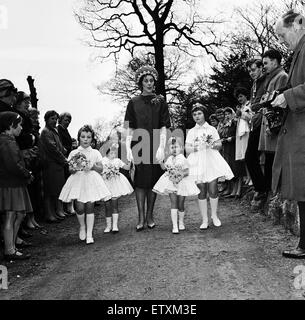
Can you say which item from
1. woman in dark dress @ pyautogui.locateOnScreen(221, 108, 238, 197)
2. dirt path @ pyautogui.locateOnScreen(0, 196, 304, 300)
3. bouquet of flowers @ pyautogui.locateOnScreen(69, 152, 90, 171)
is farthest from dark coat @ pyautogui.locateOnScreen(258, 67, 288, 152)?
woman in dark dress @ pyautogui.locateOnScreen(221, 108, 238, 197)

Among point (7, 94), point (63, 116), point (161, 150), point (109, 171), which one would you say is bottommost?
point (109, 171)

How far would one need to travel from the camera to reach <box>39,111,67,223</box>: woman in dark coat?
8.69m

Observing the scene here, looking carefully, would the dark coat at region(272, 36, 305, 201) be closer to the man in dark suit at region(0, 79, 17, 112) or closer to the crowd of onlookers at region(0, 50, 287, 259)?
the crowd of onlookers at region(0, 50, 287, 259)

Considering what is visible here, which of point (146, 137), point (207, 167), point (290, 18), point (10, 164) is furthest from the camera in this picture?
point (146, 137)

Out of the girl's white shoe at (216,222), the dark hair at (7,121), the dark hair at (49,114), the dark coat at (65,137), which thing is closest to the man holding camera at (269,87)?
the girl's white shoe at (216,222)

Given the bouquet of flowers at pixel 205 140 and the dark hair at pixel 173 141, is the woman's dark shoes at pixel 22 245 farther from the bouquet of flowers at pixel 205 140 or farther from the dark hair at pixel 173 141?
the bouquet of flowers at pixel 205 140

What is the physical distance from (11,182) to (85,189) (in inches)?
45.1

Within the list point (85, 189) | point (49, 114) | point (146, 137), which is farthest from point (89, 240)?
point (49, 114)

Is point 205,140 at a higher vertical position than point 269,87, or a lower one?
lower

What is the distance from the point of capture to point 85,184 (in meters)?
6.77

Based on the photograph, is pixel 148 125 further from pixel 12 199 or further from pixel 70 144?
pixel 70 144

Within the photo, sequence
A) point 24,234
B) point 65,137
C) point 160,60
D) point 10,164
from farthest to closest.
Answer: point 160,60 → point 65,137 → point 24,234 → point 10,164
